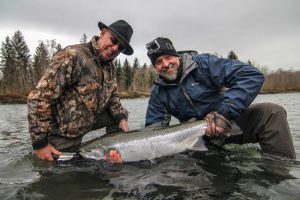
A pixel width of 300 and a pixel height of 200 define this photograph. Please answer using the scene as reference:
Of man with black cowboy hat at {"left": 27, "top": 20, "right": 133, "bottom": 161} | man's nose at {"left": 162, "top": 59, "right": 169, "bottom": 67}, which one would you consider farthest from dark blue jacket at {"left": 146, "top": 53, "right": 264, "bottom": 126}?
man with black cowboy hat at {"left": 27, "top": 20, "right": 133, "bottom": 161}

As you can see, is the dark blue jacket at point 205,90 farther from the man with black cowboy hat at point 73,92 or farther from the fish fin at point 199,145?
the man with black cowboy hat at point 73,92

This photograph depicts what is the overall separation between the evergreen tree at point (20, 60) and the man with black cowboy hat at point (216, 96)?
70.6m

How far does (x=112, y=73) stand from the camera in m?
6.76

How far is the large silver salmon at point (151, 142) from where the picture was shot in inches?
207

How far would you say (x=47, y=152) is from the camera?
5.49m

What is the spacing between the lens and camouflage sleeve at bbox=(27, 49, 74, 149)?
5363 mm

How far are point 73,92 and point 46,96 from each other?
56 centimetres

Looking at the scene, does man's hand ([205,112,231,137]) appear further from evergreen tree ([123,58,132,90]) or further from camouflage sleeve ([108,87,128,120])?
evergreen tree ([123,58,132,90])

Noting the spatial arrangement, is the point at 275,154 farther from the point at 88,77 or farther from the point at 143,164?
the point at 88,77

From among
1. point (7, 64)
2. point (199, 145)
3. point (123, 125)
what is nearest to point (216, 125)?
point (199, 145)

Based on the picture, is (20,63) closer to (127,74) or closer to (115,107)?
(127,74)

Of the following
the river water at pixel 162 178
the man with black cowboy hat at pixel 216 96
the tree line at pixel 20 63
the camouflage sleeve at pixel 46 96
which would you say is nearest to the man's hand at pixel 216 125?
the man with black cowboy hat at pixel 216 96

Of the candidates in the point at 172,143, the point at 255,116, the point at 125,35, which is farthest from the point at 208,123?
the point at 125,35

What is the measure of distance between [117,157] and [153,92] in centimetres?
155
